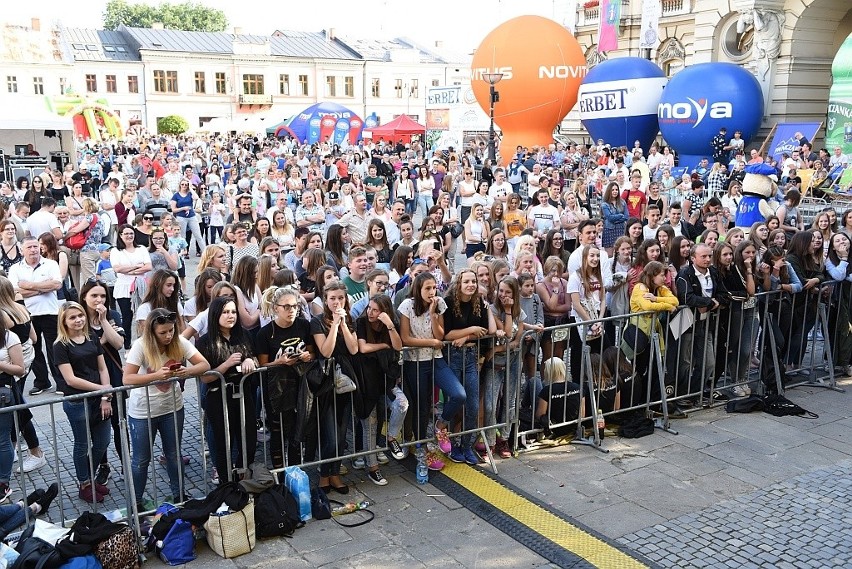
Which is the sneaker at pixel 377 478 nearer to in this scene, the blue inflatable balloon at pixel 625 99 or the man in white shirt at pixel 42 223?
the man in white shirt at pixel 42 223

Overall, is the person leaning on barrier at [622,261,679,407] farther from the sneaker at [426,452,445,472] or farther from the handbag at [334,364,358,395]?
the handbag at [334,364,358,395]

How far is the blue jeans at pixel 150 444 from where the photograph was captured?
5.62 meters

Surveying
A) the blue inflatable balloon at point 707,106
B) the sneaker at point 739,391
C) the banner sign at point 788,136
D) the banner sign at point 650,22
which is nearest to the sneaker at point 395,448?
the sneaker at point 739,391

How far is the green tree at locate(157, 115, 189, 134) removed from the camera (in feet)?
205

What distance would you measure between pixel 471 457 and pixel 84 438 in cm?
317

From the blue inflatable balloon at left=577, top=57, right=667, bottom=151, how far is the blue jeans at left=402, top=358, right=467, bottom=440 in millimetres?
21748

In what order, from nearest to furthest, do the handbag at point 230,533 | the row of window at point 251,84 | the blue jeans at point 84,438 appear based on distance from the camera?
the handbag at point 230,533, the blue jeans at point 84,438, the row of window at point 251,84

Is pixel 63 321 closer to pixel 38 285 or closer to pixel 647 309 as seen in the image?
pixel 38 285

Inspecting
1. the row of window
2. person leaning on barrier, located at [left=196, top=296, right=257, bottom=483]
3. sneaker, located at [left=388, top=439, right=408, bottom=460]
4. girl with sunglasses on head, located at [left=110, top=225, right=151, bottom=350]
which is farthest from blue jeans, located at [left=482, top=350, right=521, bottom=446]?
the row of window

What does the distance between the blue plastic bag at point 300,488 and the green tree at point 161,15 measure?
278ft

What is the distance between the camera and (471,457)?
22.4 feet

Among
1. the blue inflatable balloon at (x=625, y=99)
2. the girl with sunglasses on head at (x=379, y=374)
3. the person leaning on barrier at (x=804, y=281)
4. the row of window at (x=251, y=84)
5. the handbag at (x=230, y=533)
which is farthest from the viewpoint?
the row of window at (x=251, y=84)

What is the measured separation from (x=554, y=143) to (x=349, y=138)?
37.3 feet

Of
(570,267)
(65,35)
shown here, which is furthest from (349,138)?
(65,35)
